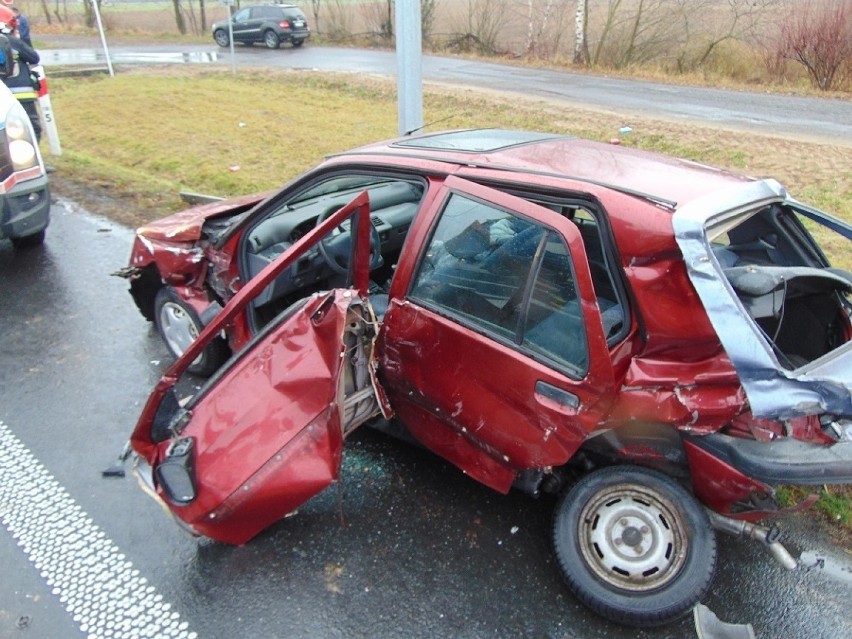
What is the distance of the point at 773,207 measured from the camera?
3.07 m

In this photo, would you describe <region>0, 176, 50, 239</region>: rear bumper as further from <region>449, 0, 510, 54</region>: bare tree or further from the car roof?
<region>449, 0, 510, 54</region>: bare tree

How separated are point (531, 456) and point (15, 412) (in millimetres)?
3149

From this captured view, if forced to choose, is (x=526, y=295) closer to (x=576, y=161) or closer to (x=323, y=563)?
(x=576, y=161)

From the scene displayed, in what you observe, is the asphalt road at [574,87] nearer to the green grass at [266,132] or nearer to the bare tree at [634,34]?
the green grass at [266,132]

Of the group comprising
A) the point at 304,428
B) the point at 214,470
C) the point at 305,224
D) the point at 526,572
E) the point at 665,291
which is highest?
the point at 665,291

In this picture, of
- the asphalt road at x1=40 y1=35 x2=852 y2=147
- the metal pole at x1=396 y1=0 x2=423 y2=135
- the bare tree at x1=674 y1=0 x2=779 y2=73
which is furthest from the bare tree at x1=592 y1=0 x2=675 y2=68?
the metal pole at x1=396 y1=0 x2=423 y2=135

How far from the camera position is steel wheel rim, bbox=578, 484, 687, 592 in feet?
8.41

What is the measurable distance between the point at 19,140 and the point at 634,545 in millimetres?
5653

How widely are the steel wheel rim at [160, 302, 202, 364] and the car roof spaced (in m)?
1.63

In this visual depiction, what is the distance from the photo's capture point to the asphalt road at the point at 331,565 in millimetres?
2646

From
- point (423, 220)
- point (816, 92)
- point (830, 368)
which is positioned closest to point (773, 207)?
point (830, 368)

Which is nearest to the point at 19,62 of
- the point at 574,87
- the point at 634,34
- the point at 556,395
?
the point at 556,395

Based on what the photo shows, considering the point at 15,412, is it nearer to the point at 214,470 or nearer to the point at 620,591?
the point at 214,470

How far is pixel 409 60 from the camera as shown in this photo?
5.37 m
